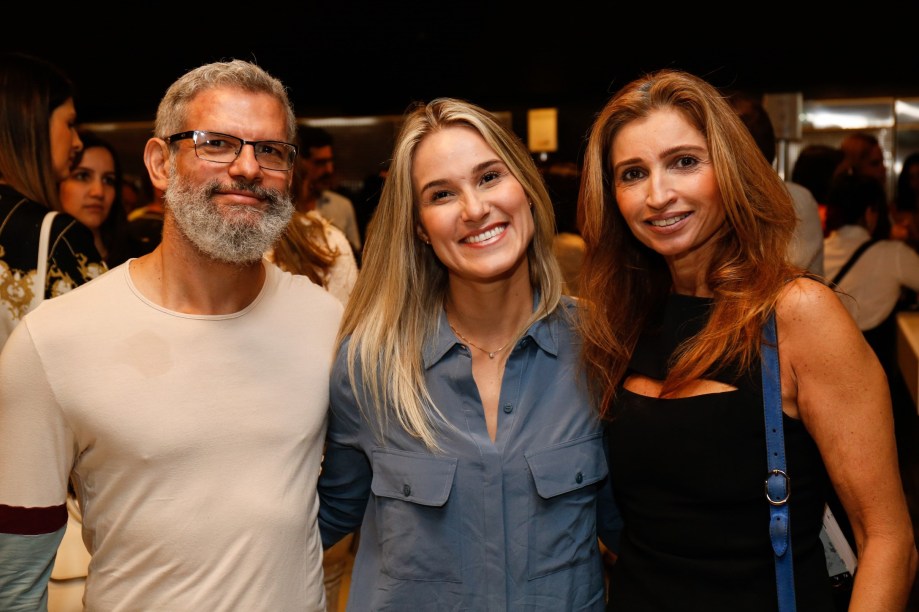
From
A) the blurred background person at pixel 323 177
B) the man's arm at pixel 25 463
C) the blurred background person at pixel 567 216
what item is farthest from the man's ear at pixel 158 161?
the blurred background person at pixel 323 177

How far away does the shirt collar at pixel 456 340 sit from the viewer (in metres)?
1.97

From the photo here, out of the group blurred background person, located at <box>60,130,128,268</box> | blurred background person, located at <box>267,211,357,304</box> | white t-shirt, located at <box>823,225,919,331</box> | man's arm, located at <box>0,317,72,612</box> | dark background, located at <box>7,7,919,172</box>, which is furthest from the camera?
dark background, located at <box>7,7,919,172</box>

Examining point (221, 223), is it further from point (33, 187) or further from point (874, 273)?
point (874, 273)

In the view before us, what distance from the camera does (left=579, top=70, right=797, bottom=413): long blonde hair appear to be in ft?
5.51

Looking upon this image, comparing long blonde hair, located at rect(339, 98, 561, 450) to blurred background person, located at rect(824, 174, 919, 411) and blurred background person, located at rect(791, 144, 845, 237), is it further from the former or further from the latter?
blurred background person, located at rect(791, 144, 845, 237)

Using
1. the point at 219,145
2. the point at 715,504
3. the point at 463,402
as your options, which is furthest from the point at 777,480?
the point at 219,145

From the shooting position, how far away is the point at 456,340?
1988mm

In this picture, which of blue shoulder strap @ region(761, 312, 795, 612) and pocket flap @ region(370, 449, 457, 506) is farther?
pocket flap @ region(370, 449, 457, 506)

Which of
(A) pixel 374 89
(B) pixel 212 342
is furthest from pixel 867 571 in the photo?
(A) pixel 374 89

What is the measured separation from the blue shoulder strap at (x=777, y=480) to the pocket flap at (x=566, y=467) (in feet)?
1.32

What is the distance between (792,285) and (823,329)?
0.38ft

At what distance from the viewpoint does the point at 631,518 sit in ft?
5.98

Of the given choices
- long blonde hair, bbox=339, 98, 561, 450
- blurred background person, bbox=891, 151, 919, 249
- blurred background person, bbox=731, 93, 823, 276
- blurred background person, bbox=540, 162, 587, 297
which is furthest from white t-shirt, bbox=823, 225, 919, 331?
long blonde hair, bbox=339, 98, 561, 450

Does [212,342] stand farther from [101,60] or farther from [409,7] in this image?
[101,60]
